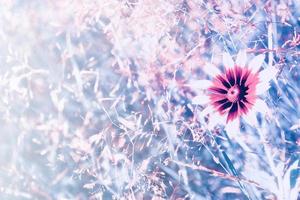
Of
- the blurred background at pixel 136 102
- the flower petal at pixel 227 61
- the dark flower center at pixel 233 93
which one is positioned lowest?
the blurred background at pixel 136 102

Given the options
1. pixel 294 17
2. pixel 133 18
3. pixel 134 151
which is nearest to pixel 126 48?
pixel 133 18

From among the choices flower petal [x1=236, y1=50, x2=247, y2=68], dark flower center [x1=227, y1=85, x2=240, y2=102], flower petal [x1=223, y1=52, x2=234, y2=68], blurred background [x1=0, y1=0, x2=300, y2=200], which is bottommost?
blurred background [x1=0, y1=0, x2=300, y2=200]

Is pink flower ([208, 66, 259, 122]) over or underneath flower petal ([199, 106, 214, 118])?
over

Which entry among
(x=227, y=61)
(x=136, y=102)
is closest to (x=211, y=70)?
(x=227, y=61)

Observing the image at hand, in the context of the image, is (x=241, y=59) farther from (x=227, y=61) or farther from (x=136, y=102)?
(x=136, y=102)

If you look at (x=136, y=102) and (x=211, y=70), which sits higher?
(x=211, y=70)

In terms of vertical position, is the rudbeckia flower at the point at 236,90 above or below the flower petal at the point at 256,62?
below
